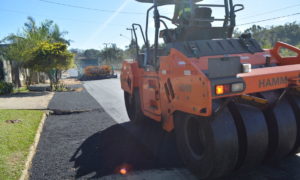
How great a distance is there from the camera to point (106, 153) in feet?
13.3

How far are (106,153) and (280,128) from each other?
262 centimetres

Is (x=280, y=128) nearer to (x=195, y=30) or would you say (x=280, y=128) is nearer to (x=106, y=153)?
(x=195, y=30)

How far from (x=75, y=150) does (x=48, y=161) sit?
56cm

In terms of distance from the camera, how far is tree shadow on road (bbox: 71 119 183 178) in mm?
3519

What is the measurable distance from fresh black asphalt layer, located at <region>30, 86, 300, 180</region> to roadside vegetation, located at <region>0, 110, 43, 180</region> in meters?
0.21

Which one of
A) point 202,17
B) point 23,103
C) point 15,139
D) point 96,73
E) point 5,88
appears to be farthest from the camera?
point 96,73

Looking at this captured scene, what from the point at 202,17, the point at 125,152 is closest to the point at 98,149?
the point at 125,152

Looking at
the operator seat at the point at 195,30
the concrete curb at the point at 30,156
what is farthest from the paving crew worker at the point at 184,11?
the concrete curb at the point at 30,156

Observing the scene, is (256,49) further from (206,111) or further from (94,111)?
(94,111)

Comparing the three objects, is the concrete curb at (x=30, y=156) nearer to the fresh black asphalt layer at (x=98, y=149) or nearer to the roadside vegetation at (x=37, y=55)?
the fresh black asphalt layer at (x=98, y=149)

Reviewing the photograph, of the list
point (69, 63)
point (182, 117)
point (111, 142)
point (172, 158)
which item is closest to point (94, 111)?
point (111, 142)

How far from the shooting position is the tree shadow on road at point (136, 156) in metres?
3.16

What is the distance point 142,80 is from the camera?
4730 millimetres

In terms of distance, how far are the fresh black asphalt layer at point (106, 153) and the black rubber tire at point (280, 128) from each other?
14.0 inches
